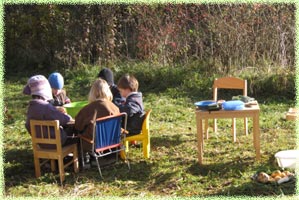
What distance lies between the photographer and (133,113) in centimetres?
625

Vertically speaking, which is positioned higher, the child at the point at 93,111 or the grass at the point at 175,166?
the child at the point at 93,111

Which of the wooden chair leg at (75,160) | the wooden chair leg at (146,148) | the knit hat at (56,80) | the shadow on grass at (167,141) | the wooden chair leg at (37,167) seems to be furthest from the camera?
the shadow on grass at (167,141)

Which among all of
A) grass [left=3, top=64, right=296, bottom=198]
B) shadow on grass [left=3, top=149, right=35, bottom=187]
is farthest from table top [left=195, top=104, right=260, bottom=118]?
Result: shadow on grass [left=3, top=149, right=35, bottom=187]

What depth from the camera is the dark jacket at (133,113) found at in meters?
6.23

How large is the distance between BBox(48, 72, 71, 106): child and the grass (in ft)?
2.59

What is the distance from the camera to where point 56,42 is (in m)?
12.4

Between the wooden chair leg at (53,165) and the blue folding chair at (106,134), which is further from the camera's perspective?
the wooden chair leg at (53,165)

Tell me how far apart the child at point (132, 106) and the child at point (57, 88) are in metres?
0.83

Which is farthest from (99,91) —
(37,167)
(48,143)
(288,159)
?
(288,159)

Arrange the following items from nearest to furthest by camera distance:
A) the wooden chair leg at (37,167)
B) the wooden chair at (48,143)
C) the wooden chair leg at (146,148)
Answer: the wooden chair at (48,143)
the wooden chair leg at (37,167)
the wooden chair leg at (146,148)

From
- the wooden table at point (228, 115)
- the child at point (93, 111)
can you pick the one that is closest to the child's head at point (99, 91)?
the child at point (93, 111)

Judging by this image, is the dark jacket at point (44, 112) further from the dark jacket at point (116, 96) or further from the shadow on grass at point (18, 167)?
the dark jacket at point (116, 96)

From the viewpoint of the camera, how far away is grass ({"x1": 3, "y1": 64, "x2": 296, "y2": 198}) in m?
5.24

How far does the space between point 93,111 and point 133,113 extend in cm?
69
